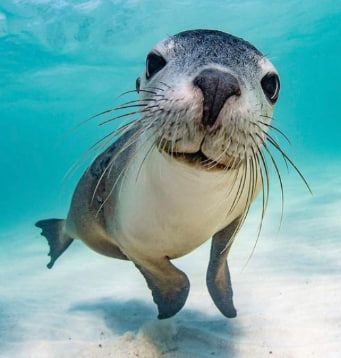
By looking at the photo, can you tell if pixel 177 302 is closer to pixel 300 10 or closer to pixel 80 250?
pixel 80 250

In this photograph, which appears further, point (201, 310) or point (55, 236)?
point (55, 236)

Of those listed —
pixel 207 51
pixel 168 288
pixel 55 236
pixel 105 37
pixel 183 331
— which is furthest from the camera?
pixel 105 37

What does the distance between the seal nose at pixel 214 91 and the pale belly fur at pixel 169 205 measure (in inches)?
15.5

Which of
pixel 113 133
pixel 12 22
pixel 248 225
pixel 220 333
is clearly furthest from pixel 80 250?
pixel 12 22

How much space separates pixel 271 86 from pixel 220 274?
1.70 meters

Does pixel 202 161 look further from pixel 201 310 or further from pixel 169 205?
pixel 201 310

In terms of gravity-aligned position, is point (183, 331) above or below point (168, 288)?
below

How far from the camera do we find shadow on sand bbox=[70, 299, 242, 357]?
3359 mm

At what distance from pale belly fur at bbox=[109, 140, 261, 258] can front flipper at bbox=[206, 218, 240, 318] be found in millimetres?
230

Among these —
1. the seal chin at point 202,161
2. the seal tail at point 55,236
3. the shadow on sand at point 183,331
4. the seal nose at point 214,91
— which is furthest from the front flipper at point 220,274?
the seal tail at point 55,236

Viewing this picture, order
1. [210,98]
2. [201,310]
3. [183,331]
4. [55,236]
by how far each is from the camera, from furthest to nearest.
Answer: [55,236] → [201,310] → [183,331] → [210,98]

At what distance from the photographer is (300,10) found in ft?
82.8

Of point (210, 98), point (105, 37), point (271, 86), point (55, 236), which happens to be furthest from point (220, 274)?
point (105, 37)

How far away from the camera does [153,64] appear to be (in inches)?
99.4
